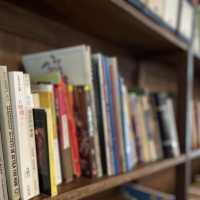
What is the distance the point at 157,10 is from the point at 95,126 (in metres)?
0.47

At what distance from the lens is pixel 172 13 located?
37.2 inches

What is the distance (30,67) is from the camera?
0.71m

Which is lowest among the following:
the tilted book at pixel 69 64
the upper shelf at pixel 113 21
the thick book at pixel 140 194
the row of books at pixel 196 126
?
the thick book at pixel 140 194

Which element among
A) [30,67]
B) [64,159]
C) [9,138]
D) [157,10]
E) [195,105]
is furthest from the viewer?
[195,105]

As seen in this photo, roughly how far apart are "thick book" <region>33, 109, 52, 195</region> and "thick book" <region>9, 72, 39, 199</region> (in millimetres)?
16

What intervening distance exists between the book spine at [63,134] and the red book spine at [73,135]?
0.01 meters

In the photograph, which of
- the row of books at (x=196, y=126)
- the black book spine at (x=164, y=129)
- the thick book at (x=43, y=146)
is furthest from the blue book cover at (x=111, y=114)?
the row of books at (x=196, y=126)

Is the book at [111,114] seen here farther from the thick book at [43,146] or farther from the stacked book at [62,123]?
the thick book at [43,146]

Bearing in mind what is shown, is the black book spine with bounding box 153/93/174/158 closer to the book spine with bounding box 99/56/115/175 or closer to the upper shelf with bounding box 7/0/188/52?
the upper shelf with bounding box 7/0/188/52

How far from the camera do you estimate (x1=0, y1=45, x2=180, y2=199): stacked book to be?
1.51ft

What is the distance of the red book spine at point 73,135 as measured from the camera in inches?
24.2

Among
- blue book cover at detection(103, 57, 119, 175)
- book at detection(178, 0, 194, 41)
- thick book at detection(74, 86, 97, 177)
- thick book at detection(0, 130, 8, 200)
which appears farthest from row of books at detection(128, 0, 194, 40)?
thick book at detection(0, 130, 8, 200)

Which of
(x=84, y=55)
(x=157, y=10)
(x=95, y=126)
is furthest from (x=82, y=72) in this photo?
(x=157, y=10)

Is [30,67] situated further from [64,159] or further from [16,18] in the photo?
[64,159]
